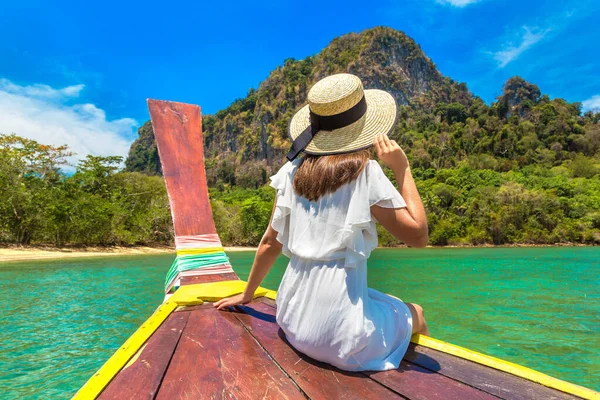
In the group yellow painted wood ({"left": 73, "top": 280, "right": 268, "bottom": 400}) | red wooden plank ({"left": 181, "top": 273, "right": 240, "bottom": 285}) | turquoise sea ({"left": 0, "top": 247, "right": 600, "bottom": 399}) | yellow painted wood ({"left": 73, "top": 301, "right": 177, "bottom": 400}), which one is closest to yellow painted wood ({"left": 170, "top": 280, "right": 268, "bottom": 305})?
yellow painted wood ({"left": 73, "top": 280, "right": 268, "bottom": 400})

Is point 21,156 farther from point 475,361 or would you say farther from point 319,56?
point 319,56

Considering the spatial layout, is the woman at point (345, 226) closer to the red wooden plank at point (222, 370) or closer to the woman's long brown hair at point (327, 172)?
the woman's long brown hair at point (327, 172)

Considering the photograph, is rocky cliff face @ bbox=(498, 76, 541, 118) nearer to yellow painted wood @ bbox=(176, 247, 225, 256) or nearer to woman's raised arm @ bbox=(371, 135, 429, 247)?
yellow painted wood @ bbox=(176, 247, 225, 256)

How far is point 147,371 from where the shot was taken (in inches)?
50.9

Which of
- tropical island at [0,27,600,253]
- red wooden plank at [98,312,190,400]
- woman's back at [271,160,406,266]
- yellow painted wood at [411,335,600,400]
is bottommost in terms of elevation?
red wooden plank at [98,312,190,400]

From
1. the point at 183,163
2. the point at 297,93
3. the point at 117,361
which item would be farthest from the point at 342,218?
the point at 297,93

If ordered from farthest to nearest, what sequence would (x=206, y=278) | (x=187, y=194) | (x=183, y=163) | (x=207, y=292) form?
(x=183, y=163) → (x=187, y=194) → (x=206, y=278) → (x=207, y=292)

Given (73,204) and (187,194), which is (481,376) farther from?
(73,204)

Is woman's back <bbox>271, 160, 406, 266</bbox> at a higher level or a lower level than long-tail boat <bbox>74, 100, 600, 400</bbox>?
higher

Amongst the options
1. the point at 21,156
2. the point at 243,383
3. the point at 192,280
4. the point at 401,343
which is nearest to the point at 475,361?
the point at 401,343

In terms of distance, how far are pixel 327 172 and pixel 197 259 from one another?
196cm

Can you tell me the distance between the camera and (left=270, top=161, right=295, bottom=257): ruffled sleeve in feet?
4.98

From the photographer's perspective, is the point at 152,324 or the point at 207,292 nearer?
the point at 152,324

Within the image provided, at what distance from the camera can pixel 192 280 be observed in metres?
2.78
